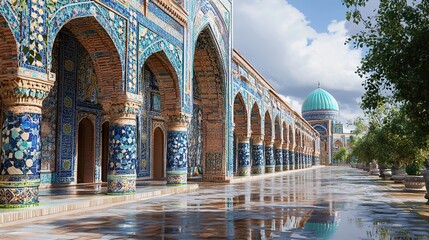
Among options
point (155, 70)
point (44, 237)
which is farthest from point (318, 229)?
point (155, 70)

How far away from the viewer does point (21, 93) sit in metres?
6.61

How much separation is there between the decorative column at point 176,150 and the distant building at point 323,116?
61581 millimetres

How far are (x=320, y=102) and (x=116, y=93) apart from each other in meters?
65.1

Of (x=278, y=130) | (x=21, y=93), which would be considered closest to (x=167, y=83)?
(x=21, y=93)

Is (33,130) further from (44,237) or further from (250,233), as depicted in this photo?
(250,233)

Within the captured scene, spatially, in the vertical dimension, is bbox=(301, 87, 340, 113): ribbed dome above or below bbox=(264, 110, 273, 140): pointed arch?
above

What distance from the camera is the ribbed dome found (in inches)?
2815

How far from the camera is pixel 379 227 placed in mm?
5520

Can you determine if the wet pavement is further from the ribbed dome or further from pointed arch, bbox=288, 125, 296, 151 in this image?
the ribbed dome

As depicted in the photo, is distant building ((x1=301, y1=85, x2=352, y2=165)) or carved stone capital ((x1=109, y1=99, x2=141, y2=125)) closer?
carved stone capital ((x1=109, y1=99, x2=141, y2=125))

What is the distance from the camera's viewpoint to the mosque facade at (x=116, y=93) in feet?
21.8

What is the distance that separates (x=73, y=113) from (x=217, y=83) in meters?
5.85

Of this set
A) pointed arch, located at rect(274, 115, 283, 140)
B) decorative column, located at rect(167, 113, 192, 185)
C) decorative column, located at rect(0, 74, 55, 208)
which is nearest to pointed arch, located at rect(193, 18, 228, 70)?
decorative column, located at rect(167, 113, 192, 185)

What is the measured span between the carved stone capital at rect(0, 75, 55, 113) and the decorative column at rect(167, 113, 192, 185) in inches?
226
